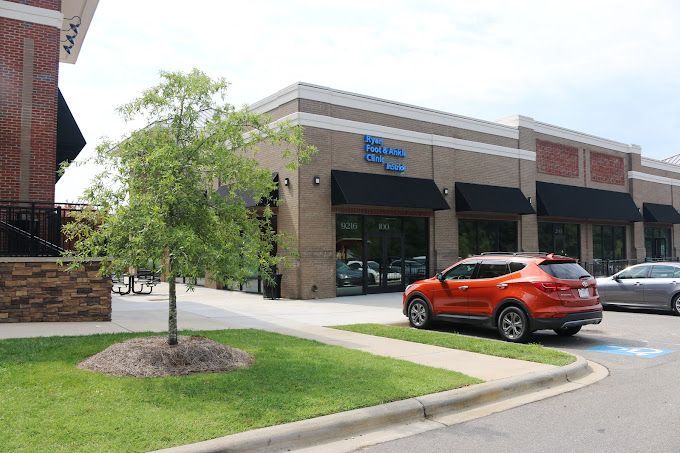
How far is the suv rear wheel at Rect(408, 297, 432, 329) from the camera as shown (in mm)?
12195

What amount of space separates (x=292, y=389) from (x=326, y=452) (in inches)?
57.5

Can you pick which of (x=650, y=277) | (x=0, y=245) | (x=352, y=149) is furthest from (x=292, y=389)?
(x=352, y=149)

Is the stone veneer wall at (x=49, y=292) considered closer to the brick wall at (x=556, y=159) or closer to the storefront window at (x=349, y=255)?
the storefront window at (x=349, y=255)

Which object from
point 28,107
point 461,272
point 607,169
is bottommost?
point 461,272

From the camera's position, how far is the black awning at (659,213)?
3416 cm

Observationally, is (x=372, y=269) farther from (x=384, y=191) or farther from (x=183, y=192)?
(x=183, y=192)

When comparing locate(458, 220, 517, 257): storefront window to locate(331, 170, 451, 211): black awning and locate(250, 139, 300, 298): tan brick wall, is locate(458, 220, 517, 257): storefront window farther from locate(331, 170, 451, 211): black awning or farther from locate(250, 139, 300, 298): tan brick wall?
locate(250, 139, 300, 298): tan brick wall

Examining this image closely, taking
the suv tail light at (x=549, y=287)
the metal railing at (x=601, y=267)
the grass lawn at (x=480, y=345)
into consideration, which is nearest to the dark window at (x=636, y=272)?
the suv tail light at (x=549, y=287)

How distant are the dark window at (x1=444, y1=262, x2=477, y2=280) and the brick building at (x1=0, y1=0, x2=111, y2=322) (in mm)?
7522

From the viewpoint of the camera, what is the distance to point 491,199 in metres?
24.4

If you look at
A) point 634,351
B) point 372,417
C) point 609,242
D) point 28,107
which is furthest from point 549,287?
point 609,242

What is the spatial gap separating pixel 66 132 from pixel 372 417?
1246 centimetres

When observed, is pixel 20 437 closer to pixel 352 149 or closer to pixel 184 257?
pixel 184 257

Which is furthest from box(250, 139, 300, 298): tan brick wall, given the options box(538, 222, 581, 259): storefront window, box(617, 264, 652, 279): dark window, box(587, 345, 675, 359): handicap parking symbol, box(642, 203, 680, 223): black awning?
box(642, 203, 680, 223): black awning
